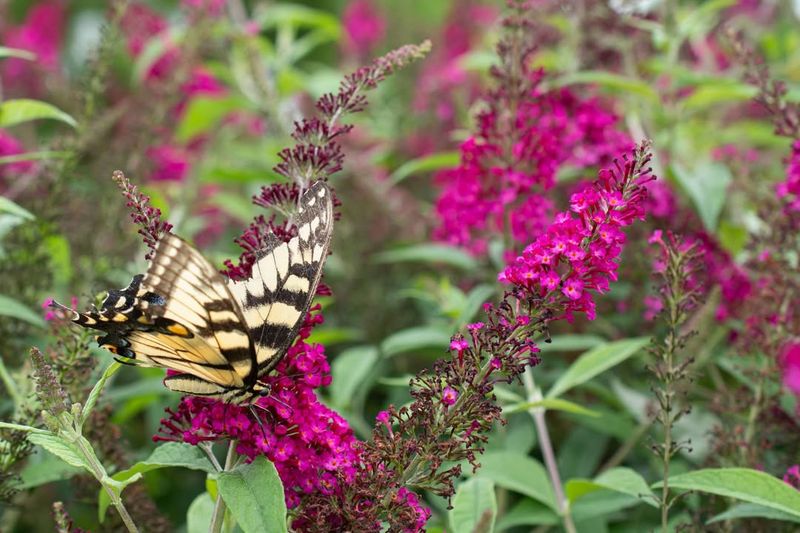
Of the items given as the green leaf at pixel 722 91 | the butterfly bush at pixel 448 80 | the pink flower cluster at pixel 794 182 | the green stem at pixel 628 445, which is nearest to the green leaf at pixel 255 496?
the green stem at pixel 628 445

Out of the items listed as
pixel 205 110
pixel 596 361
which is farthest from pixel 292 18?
pixel 596 361

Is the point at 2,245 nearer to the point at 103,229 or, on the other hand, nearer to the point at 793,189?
the point at 103,229

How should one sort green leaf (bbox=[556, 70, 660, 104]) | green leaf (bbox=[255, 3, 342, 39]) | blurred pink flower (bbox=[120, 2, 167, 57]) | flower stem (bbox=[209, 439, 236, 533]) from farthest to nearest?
blurred pink flower (bbox=[120, 2, 167, 57]), green leaf (bbox=[255, 3, 342, 39]), green leaf (bbox=[556, 70, 660, 104]), flower stem (bbox=[209, 439, 236, 533])

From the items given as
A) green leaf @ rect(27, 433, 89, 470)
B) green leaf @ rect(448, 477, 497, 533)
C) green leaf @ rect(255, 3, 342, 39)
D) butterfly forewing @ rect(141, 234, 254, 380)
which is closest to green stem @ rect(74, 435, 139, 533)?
green leaf @ rect(27, 433, 89, 470)

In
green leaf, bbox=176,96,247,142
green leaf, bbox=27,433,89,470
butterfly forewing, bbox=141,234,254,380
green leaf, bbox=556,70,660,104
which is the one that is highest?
green leaf, bbox=176,96,247,142

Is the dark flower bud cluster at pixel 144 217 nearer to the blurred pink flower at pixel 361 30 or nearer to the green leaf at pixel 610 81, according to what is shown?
the green leaf at pixel 610 81

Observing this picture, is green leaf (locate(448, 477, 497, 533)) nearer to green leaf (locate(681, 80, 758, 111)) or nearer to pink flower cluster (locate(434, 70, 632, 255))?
pink flower cluster (locate(434, 70, 632, 255))
